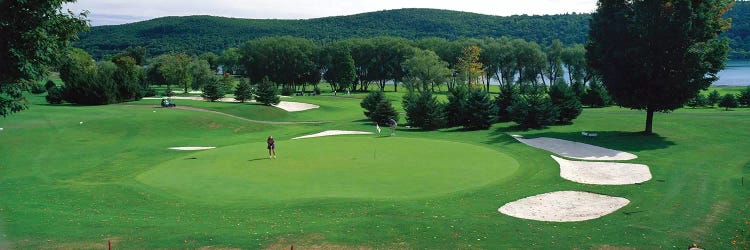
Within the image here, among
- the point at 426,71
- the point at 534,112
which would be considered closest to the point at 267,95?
the point at 534,112

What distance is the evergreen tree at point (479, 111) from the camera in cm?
4775

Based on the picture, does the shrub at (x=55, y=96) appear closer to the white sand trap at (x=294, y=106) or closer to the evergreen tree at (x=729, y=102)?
the white sand trap at (x=294, y=106)

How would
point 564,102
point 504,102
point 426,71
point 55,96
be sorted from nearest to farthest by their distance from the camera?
point 564,102 → point 504,102 → point 55,96 → point 426,71

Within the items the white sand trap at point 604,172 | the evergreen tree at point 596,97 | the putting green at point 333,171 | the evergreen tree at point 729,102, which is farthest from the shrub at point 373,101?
the evergreen tree at point 729,102

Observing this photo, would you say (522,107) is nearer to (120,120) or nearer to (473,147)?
(473,147)

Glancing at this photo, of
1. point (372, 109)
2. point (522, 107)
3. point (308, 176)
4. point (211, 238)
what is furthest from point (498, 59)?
point (211, 238)

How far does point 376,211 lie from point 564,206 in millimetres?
7910

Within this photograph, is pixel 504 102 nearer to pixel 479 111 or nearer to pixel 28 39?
pixel 479 111

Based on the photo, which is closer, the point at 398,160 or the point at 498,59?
the point at 398,160

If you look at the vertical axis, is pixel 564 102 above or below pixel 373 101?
above

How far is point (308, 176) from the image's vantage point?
26.1 meters

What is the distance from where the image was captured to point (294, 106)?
249ft

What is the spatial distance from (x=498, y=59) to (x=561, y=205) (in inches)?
4137

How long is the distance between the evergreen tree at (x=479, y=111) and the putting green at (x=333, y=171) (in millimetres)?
11730
